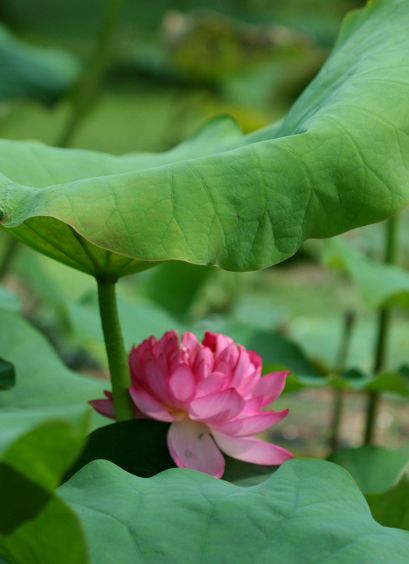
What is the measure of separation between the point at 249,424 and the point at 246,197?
0.19 m

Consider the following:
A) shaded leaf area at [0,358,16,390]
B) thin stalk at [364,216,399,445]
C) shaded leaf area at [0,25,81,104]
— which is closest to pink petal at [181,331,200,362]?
shaded leaf area at [0,358,16,390]

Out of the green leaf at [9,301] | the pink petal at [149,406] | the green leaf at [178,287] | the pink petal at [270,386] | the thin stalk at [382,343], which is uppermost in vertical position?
the pink petal at [270,386]

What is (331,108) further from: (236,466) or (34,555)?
(34,555)

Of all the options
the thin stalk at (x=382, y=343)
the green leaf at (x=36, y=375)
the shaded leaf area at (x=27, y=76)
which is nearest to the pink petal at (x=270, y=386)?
the green leaf at (x=36, y=375)

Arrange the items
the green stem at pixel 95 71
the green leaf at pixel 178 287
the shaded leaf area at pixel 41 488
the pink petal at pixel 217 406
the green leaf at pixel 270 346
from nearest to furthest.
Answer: the shaded leaf area at pixel 41 488
the pink petal at pixel 217 406
the green leaf at pixel 270 346
the green leaf at pixel 178 287
the green stem at pixel 95 71

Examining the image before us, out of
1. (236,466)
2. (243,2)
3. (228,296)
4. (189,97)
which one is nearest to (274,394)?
(236,466)

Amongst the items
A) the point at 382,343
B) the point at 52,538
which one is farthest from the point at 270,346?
the point at 52,538

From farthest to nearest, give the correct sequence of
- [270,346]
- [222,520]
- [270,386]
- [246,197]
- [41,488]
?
[270,346]
[270,386]
[246,197]
[222,520]
[41,488]

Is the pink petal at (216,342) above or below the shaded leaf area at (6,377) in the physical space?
above

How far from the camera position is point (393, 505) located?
3.00 ft

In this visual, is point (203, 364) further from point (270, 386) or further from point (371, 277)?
point (371, 277)

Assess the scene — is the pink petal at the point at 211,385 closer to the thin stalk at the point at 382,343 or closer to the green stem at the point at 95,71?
the thin stalk at the point at 382,343

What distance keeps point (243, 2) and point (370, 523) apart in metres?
6.16

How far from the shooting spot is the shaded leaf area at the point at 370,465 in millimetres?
1220
